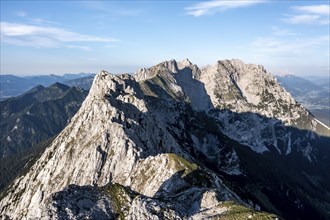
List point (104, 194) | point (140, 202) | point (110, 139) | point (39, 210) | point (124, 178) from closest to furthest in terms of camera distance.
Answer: point (39, 210) < point (140, 202) < point (104, 194) < point (124, 178) < point (110, 139)

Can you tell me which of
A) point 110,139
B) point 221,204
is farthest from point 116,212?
point 110,139

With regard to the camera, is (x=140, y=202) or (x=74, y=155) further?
(x=74, y=155)

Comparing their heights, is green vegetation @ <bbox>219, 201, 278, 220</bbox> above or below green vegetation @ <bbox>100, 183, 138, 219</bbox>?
below

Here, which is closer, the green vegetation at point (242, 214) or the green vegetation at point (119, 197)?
the green vegetation at point (242, 214)

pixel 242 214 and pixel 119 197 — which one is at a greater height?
pixel 119 197

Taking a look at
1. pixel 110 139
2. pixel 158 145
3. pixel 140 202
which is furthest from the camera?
pixel 158 145

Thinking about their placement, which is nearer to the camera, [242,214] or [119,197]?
[242,214]

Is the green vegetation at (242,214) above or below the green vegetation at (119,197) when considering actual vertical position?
below

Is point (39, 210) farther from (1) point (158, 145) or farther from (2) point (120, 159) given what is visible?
(1) point (158, 145)

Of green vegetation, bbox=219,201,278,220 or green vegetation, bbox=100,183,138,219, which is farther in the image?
green vegetation, bbox=100,183,138,219

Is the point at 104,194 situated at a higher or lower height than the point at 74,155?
higher
